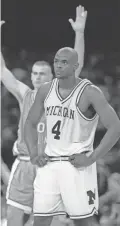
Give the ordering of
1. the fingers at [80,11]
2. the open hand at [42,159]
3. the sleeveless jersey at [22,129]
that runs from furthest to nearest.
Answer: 1. the fingers at [80,11]
2. the sleeveless jersey at [22,129]
3. the open hand at [42,159]

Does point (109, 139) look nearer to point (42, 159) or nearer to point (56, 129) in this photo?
point (56, 129)

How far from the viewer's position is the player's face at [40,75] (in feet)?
14.7

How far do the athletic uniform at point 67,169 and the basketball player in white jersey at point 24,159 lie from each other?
2.88 feet

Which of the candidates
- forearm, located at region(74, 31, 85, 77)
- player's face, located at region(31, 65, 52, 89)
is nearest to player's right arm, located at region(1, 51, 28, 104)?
player's face, located at region(31, 65, 52, 89)

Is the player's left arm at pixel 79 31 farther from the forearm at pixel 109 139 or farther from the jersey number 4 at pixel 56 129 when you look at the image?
the forearm at pixel 109 139

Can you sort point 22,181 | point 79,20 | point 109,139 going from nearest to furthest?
point 109,139 < point 22,181 < point 79,20

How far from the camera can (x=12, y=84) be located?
4.80 metres

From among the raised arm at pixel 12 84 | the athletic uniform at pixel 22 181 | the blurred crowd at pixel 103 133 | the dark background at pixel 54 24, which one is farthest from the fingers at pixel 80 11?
the athletic uniform at pixel 22 181

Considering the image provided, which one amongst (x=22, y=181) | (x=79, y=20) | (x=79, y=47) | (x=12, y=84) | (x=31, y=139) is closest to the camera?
(x=31, y=139)

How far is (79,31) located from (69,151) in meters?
1.58

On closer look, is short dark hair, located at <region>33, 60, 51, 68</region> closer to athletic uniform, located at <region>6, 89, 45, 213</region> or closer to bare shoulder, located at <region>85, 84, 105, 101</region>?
athletic uniform, located at <region>6, 89, 45, 213</region>

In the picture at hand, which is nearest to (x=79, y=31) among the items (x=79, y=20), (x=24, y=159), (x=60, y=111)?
(x=79, y=20)

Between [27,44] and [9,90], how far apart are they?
465 mm

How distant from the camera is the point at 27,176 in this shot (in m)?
4.21
